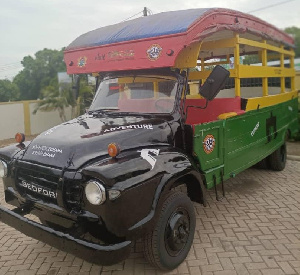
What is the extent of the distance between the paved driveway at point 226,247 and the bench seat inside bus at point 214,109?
4.70ft

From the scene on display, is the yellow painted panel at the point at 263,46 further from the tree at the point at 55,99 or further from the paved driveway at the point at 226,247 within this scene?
the tree at the point at 55,99

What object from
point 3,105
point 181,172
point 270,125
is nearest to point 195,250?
point 181,172

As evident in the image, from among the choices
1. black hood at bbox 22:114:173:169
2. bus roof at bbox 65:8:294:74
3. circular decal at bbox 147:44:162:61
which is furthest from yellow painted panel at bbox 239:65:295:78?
black hood at bbox 22:114:173:169

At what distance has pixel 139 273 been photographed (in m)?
3.38

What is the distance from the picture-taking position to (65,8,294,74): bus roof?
3775 millimetres

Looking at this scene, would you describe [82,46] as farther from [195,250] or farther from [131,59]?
[195,250]

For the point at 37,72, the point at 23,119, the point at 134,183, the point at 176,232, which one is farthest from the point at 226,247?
the point at 37,72

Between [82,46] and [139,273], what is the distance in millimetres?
3239

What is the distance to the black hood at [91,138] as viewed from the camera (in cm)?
309

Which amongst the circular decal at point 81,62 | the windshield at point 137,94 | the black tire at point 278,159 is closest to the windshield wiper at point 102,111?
the windshield at point 137,94

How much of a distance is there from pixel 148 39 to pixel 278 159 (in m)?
4.35

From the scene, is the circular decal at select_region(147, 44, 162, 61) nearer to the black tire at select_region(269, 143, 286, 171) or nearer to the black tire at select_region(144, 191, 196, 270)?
the black tire at select_region(144, 191, 196, 270)

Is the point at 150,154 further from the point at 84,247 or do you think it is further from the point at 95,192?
the point at 84,247

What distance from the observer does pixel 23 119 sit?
1566cm
